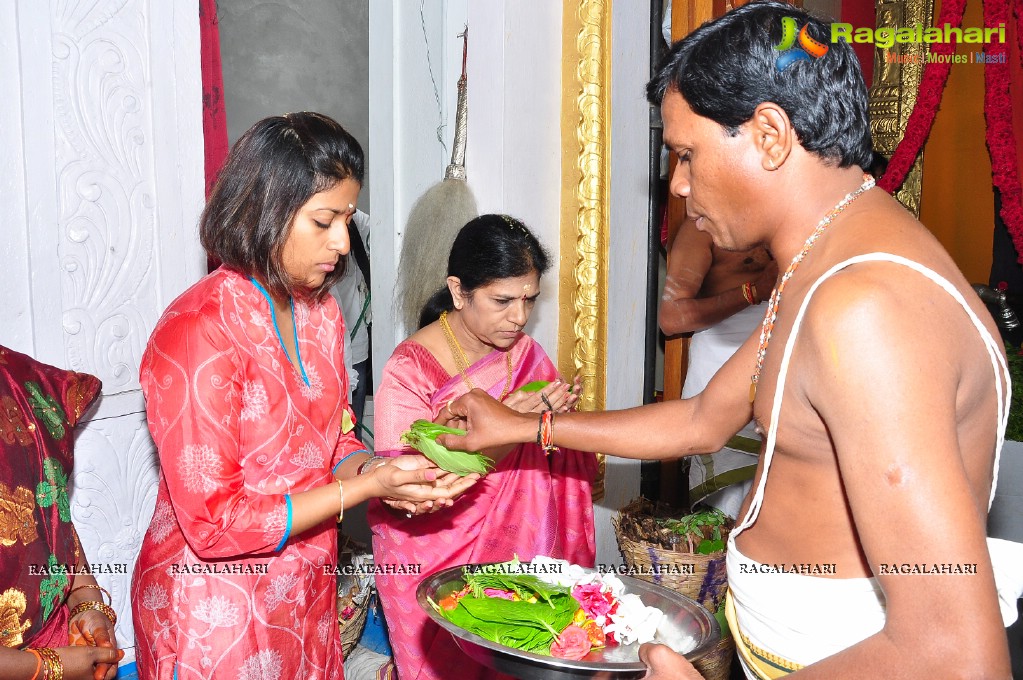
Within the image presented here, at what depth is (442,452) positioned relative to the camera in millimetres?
2469

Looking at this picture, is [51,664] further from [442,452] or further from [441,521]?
[441,521]

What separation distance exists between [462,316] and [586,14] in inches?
64.5

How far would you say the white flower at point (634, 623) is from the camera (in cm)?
204

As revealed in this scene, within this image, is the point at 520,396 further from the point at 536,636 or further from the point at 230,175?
the point at 230,175

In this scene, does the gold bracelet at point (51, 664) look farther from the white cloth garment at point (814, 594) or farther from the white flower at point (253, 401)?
the white cloth garment at point (814, 594)

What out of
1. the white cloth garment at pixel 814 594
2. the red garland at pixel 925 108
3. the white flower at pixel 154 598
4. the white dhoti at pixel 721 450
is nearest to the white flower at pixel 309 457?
the white flower at pixel 154 598

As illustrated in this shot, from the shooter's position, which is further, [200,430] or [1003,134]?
[1003,134]

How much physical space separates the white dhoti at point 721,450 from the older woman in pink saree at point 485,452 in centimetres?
107

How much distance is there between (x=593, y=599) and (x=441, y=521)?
3.30 feet

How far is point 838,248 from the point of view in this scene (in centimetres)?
145

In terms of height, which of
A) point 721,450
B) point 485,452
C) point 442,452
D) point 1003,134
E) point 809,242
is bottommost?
point 721,450

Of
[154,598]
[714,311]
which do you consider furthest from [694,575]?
[154,598]

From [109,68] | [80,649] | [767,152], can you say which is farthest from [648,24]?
[80,649]

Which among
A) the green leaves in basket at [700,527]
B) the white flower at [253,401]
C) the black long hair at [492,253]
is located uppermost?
the black long hair at [492,253]
